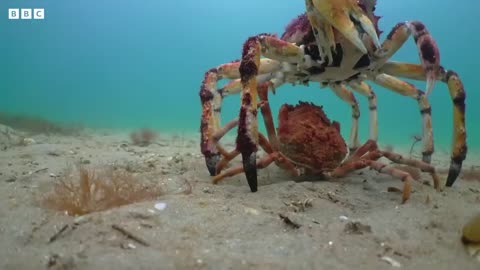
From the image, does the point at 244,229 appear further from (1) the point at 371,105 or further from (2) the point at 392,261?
(1) the point at 371,105

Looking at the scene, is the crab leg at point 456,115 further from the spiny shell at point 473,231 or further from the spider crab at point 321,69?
the spiny shell at point 473,231

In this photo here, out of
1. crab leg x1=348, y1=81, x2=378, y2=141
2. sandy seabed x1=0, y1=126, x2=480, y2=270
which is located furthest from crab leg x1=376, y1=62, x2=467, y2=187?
crab leg x1=348, y1=81, x2=378, y2=141

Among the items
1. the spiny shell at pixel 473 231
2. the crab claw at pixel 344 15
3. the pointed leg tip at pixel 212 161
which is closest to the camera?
the spiny shell at pixel 473 231

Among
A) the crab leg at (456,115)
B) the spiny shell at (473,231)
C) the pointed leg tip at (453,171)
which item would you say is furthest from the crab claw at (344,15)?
the pointed leg tip at (453,171)

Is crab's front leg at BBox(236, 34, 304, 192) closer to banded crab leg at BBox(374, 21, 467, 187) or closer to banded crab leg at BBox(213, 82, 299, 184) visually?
banded crab leg at BBox(213, 82, 299, 184)

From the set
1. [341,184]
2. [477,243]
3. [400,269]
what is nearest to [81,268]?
[400,269]
